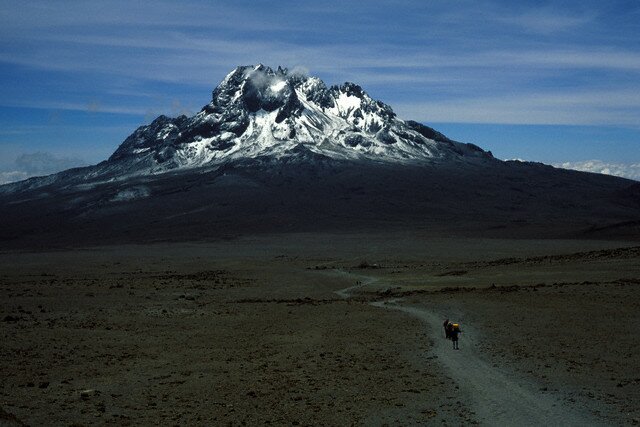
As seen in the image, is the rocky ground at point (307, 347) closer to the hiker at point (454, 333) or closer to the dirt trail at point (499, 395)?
the dirt trail at point (499, 395)

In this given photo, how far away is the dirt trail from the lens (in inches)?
655

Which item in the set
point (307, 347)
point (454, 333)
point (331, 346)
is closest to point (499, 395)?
point (454, 333)

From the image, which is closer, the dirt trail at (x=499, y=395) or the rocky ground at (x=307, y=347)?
the dirt trail at (x=499, y=395)

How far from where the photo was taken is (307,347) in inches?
1093

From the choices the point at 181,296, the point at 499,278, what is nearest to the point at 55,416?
the point at 181,296

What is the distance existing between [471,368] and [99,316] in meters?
21.4

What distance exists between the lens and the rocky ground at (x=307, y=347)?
1814cm

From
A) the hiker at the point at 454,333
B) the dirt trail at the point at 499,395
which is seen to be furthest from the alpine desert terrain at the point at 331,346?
the hiker at the point at 454,333

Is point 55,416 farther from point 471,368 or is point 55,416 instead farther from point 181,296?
point 181,296

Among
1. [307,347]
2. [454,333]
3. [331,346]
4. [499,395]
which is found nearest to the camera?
[499,395]

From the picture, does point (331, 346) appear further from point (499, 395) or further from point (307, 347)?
point (499, 395)

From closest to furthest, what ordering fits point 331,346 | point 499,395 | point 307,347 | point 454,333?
point 499,395
point 454,333
point 307,347
point 331,346

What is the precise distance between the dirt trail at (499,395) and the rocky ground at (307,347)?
215 millimetres

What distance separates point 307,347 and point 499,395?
1022 centimetres
